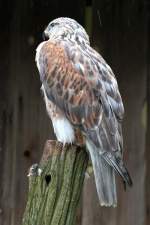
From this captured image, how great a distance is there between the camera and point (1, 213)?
7066mm

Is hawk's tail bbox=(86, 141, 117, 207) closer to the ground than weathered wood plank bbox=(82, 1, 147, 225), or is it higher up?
closer to the ground

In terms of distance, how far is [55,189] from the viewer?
484 cm

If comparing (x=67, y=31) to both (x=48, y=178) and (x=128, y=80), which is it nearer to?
(x=128, y=80)

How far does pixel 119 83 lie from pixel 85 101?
4.93 feet

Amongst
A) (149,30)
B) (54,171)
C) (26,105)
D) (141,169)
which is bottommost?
(54,171)

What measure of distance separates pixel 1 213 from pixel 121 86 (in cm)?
125

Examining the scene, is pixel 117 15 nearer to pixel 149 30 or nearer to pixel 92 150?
pixel 149 30

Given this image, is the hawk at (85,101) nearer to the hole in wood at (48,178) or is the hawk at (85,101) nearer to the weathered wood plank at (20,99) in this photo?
the hole in wood at (48,178)

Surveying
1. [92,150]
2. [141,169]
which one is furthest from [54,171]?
[141,169]

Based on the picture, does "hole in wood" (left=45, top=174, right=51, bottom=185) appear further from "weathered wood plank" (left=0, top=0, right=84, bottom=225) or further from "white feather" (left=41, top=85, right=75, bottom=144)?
"weathered wood plank" (left=0, top=0, right=84, bottom=225)

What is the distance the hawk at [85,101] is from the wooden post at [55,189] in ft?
0.95

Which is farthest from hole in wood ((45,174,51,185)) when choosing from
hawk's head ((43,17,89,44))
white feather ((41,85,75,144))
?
hawk's head ((43,17,89,44))

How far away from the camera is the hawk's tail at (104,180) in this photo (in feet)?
16.8

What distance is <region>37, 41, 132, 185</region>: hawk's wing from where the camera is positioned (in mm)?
5355
